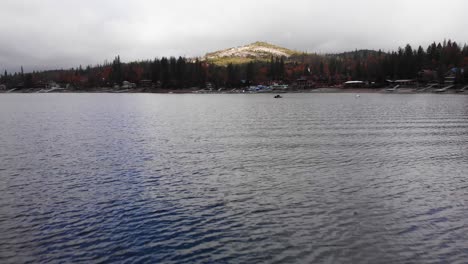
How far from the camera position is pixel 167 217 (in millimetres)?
22500

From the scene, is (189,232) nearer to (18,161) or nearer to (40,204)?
(40,204)

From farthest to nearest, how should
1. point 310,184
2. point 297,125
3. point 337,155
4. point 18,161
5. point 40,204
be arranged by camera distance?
point 297,125
point 337,155
point 18,161
point 310,184
point 40,204

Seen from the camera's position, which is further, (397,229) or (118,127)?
(118,127)

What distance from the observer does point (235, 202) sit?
82.2 feet

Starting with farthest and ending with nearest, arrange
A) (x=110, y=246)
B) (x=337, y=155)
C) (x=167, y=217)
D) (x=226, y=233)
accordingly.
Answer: (x=337, y=155) < (x=167, y=217) < (x=226, y=233) < (x=110, y=246)

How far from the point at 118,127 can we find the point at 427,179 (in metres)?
53.0

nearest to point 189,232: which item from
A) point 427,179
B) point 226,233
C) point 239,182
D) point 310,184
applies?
point 226,233

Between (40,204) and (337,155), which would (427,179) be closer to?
(337,155)

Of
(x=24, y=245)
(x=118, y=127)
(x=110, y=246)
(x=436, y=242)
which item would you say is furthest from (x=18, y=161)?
(x=436, y=242)

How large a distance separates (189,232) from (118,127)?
52.0 m

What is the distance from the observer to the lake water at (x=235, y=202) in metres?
18.2

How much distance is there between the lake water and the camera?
59.8 feet

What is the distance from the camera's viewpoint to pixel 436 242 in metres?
18.9

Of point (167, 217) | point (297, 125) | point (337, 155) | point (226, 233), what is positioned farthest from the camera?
point (297, 125)
